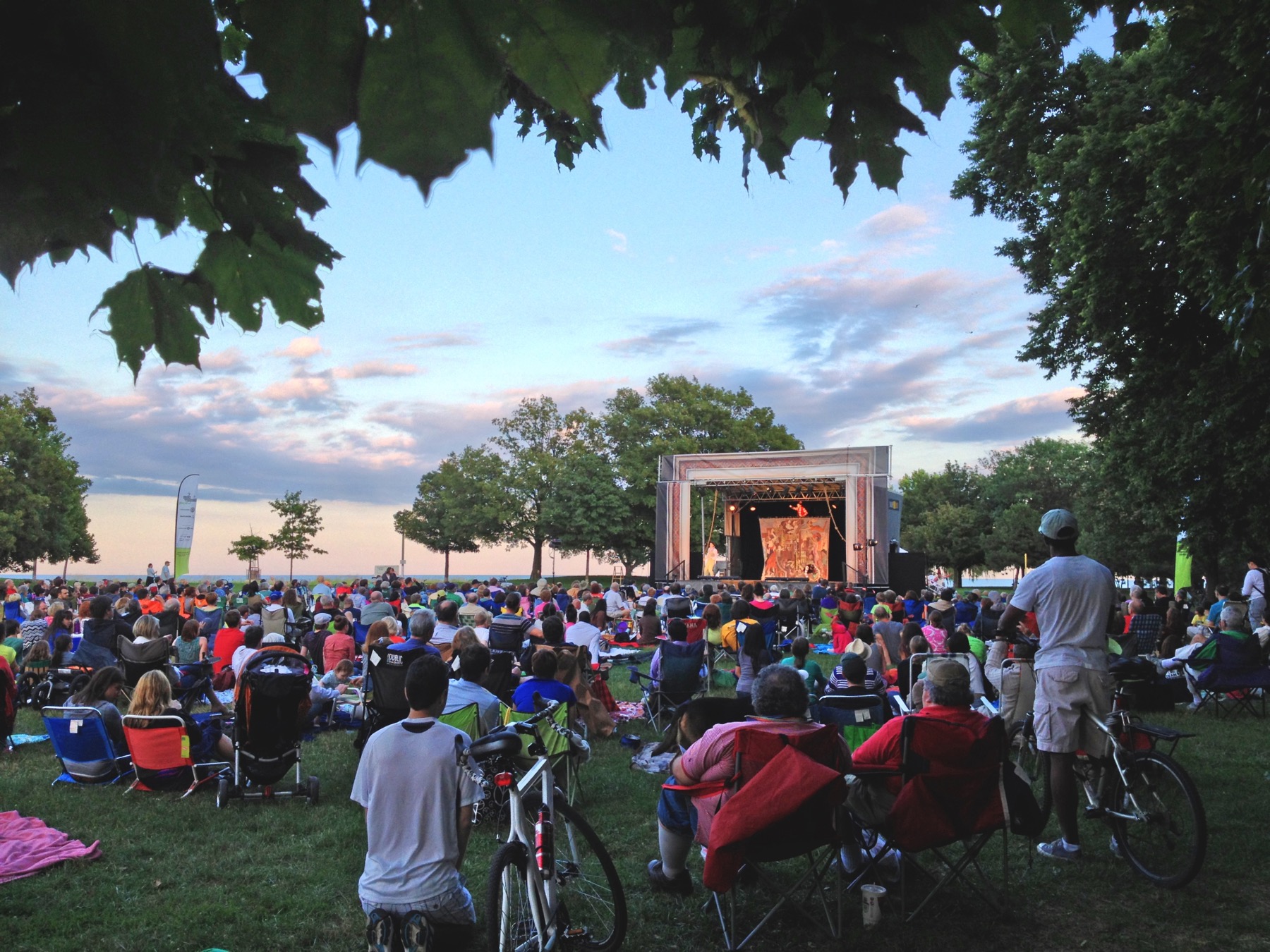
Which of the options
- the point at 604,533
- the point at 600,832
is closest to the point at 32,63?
the point at 600,832

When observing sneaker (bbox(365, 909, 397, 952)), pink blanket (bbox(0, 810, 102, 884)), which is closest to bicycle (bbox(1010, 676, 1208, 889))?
sneaker (bbox(365, 909, 397, 952))

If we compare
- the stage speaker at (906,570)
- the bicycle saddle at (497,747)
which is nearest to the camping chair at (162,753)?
the bicycle saddle at (497,747)

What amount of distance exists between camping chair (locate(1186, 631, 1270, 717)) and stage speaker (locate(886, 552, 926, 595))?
15.9 m

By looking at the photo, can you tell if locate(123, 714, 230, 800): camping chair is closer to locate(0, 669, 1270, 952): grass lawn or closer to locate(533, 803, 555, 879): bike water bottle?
locate(0, 669, 1270, 952): grass lawn

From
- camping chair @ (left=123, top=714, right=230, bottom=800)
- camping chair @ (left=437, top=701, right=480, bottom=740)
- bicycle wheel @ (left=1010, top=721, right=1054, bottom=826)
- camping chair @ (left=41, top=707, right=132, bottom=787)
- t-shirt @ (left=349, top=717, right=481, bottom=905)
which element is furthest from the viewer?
camping chair @ (left=41, top=707, right=132, bottom=787)

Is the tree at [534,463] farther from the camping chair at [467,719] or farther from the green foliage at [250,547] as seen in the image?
the camping chair at [467,719]

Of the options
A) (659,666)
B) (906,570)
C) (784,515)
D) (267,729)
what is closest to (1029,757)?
(659,666)

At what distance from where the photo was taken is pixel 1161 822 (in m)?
4.14

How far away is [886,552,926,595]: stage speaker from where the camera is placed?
81.7ft

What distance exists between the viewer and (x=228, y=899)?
4.16 metres

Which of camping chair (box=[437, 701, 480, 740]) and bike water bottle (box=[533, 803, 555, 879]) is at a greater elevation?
camping chair (box=[437, 701, 480, 740])

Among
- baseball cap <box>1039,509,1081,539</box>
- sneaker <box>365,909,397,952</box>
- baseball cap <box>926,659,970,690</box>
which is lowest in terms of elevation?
sneaker <box>365,909,397,952</box>

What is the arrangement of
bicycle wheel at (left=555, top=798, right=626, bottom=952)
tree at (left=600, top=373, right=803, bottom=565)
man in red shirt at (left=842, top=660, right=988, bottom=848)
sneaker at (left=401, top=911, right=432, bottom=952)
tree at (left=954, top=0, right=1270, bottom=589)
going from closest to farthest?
sneaker at (left=401, top=911, right=432, bottom=952)
bicycle wheel at (left=555, top=798, right=626, bottom=952)
man in red shirt at (left=842, top=660, right=988, bottom=848)
tree at (left=954, top=0, right=1270, bottom=589)
tree at (left=600, top=373, right=803, bottom=565)

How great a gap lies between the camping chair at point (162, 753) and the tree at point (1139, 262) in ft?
31.8
